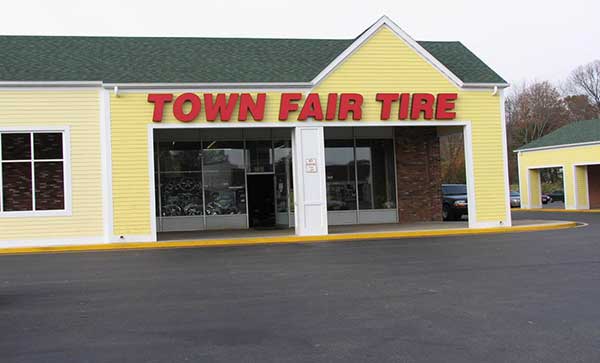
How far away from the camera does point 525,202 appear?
38.2 metres

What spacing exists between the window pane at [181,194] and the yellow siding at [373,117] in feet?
16.0

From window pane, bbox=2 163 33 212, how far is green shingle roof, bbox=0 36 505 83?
256cm

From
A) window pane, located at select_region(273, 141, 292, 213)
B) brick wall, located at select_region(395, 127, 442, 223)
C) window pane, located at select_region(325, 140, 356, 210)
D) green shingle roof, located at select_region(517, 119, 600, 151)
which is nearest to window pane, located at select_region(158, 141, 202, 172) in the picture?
window pane, located at select_region(273, 141, 292, 213)

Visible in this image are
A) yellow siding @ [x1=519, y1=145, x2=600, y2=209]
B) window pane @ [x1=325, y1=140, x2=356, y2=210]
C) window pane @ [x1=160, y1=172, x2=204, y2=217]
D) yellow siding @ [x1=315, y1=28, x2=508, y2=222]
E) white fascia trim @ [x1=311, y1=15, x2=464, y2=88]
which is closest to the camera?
white fascia trim @ [x1=311, y1=15, x2=464, y2=88]

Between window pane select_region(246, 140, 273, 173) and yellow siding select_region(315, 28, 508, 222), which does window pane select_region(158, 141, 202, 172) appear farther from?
yellow siding select_region(315, 28, 508, 222)

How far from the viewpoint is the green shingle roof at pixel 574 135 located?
3338cm

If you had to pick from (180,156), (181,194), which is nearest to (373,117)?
(180,156)

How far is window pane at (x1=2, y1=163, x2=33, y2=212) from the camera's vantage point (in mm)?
18391

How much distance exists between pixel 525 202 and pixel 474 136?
18.7m

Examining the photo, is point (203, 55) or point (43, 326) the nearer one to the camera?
point (43, 326)

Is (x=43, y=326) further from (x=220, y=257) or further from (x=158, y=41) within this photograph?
(x=158, y=41)

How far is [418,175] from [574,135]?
547 inches

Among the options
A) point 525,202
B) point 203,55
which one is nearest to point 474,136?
point 203,55

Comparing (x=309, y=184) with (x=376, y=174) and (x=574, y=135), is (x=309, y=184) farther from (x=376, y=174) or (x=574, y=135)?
(x=574, y=135)
